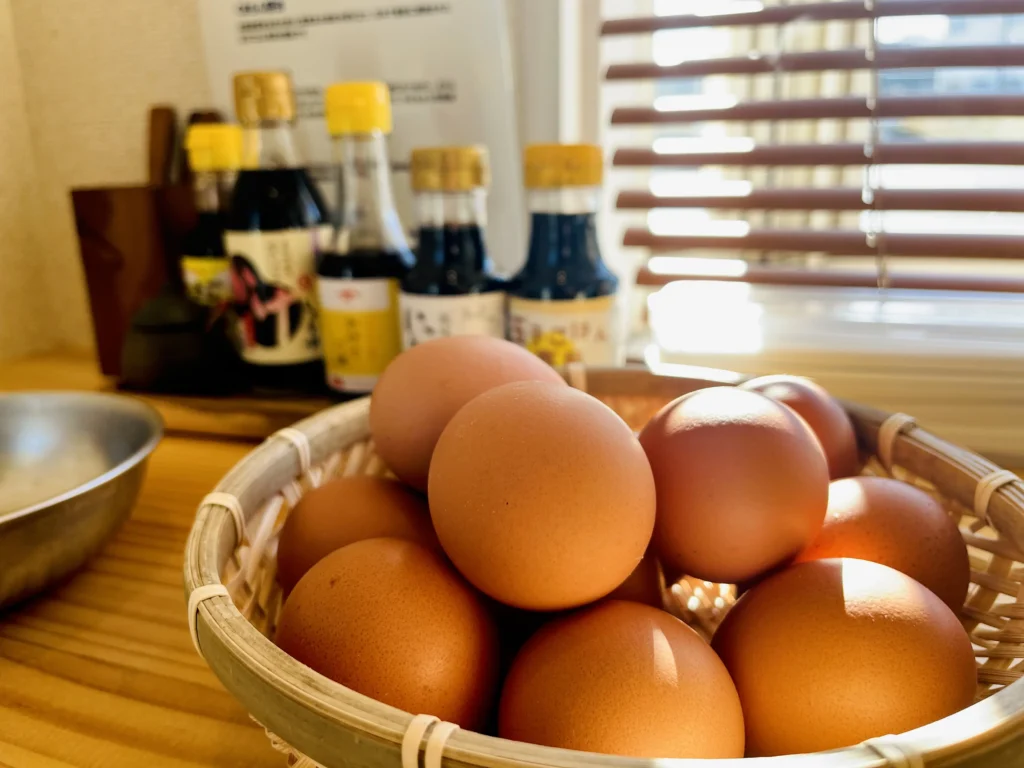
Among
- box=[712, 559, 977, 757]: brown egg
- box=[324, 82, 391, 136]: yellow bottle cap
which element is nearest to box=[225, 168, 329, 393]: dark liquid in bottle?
box=[324, 82, 391, 136]: yellow bottle cap

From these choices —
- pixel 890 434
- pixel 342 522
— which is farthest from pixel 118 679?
pixel 890 434

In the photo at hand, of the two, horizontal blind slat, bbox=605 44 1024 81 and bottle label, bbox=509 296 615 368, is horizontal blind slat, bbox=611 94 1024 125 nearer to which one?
horizontal blind slat, bbox=605 44 1024 81

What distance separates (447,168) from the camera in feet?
2.04

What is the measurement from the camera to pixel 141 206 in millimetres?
883

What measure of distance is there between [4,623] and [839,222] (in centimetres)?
113

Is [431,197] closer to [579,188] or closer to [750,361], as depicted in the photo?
[579,188]

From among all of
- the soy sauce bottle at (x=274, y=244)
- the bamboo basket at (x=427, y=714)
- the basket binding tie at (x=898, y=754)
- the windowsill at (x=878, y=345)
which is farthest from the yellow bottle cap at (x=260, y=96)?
the basket binding tie at (x=898, y=754)

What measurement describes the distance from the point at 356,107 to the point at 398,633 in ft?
1.65

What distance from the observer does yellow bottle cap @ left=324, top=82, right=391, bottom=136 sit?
667mm

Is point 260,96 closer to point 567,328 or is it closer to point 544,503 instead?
point 567,328

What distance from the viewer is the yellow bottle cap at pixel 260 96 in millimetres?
708

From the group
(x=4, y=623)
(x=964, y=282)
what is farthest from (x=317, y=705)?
(x=964, y=282)

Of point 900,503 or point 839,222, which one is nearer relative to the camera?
point 900,503

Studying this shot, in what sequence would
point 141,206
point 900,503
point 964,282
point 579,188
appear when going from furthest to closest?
point 141,206, point 964,282, point 579,188, point 900,503
